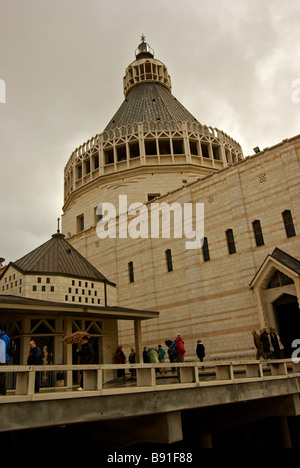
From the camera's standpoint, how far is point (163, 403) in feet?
34.4

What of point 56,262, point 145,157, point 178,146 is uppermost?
point 178,146

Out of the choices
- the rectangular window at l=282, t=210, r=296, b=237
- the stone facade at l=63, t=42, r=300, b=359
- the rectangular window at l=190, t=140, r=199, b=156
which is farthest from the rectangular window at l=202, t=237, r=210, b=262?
the rectangular window at l=190, t=140, r=199, b=156

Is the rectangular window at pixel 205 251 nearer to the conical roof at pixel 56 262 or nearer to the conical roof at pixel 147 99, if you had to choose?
the conical roof at pixel 56 262

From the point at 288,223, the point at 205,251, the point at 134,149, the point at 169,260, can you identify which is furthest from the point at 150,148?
the point at 288,223

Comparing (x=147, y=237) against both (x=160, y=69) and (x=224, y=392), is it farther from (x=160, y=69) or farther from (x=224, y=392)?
(x=160, y=69)

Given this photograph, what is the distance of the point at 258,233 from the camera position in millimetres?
24062

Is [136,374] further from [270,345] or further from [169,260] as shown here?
[169,260]

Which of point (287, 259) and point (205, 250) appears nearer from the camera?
point (287, 259)

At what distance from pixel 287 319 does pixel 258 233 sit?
217 inches

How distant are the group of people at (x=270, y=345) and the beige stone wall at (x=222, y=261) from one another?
5077 mm

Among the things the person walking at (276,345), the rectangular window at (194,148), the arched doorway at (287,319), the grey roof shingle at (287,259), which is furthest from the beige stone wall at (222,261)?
the rectangular window at (194,148)

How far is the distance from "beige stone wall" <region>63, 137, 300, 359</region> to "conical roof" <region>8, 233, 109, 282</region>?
22.8ft

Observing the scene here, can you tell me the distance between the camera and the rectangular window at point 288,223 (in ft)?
73.8

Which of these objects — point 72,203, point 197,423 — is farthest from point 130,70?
point 197,423
